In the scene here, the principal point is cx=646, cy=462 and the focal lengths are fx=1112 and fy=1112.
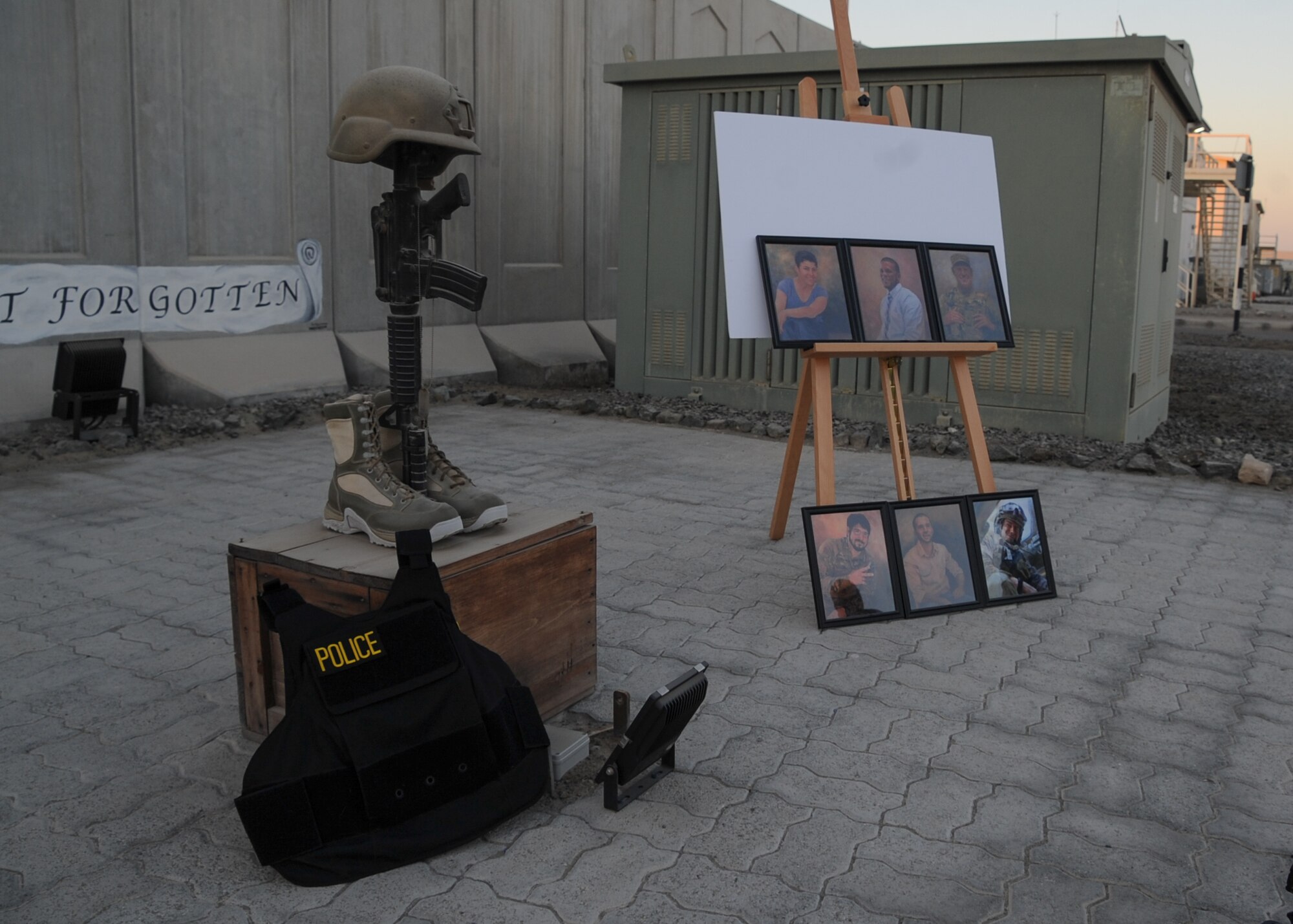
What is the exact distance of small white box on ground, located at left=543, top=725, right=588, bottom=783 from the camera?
262 cm

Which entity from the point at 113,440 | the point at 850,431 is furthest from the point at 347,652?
the point at 850,431

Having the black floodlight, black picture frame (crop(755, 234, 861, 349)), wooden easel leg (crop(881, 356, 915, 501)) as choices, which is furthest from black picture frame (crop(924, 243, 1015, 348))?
the black floodlight

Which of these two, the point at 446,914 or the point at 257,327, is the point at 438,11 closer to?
the point at 257,327

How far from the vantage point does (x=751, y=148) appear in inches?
174

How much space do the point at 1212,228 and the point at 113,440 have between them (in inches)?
1572

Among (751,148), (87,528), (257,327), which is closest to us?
(751,148)

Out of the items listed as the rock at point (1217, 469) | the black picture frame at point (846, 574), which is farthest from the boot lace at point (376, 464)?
the rock at point (1217, 469)

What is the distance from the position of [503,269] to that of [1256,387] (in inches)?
306

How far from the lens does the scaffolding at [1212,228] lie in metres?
33.6

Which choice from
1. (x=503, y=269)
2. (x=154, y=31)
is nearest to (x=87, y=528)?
(x=154, y=31)

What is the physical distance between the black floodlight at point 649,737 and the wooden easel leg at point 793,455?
210 centimetres

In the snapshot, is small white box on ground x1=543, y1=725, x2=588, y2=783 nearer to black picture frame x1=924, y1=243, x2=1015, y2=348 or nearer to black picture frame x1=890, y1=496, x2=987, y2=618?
black picture frame x1=890, y1=496, x2=987, y2=618

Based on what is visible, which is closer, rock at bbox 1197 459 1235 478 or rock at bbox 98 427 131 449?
rock at bbox 1197 459 1235 478

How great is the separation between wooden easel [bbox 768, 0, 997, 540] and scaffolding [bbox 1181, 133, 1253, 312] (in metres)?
31.3
